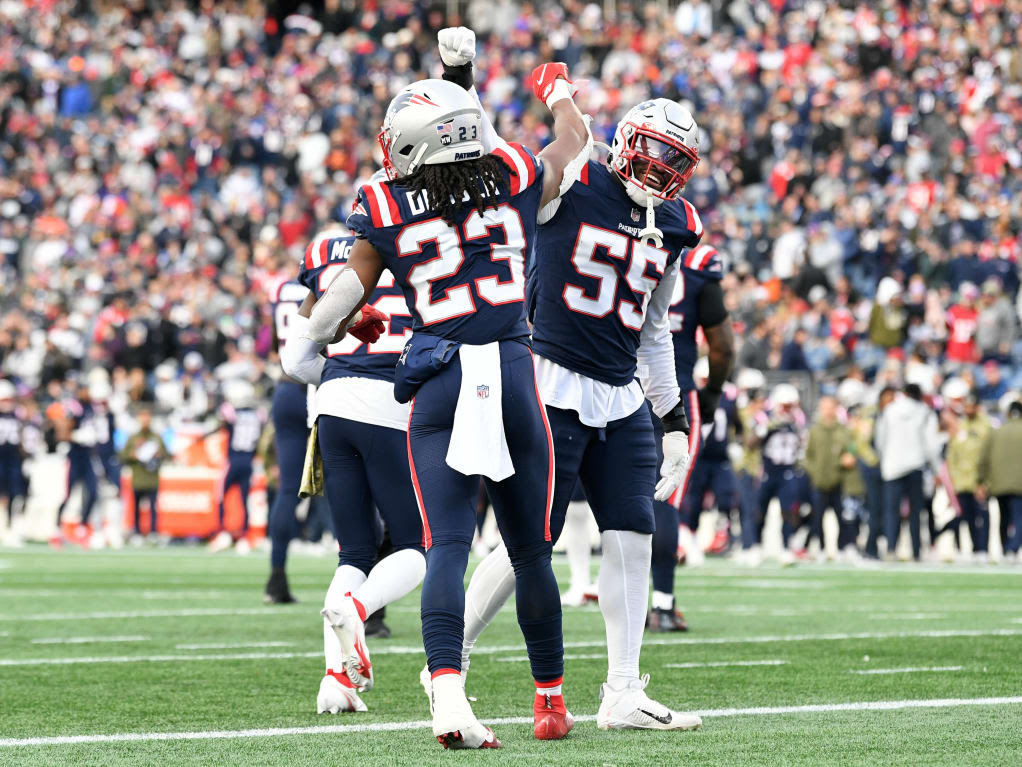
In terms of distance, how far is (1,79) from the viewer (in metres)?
29.8

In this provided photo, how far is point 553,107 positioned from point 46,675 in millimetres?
3044

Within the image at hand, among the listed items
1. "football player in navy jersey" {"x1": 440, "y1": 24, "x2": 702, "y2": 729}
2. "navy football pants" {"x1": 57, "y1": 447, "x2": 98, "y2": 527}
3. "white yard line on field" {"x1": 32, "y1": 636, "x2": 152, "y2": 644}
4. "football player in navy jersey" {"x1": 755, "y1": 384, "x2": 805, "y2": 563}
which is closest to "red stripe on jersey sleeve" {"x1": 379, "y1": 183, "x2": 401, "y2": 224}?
"football player in navy jersey" {"x1": 440, "y1": 24, "x2": 702, "y2": 729}

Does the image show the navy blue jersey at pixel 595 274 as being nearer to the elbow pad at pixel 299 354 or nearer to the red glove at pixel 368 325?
the red glove at pixel 368 325

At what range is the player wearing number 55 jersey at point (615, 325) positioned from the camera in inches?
207

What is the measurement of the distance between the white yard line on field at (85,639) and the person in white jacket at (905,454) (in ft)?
33.1

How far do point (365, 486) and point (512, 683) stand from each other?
2.92 feet

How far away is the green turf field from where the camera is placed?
4629mm

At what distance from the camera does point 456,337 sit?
4.75m

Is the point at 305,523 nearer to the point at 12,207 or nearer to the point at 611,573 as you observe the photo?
the point at 12,207

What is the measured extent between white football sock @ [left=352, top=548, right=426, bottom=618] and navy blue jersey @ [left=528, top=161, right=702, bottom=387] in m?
1.15

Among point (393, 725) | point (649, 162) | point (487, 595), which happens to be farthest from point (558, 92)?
point (393, 725)

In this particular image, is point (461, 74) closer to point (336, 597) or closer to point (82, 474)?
point (336, 597)

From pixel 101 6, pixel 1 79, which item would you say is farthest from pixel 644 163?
pixel 101 6

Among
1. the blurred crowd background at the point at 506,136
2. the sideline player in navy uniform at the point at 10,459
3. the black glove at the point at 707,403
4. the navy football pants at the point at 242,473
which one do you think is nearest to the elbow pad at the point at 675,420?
the black glove at the point at 707,403
